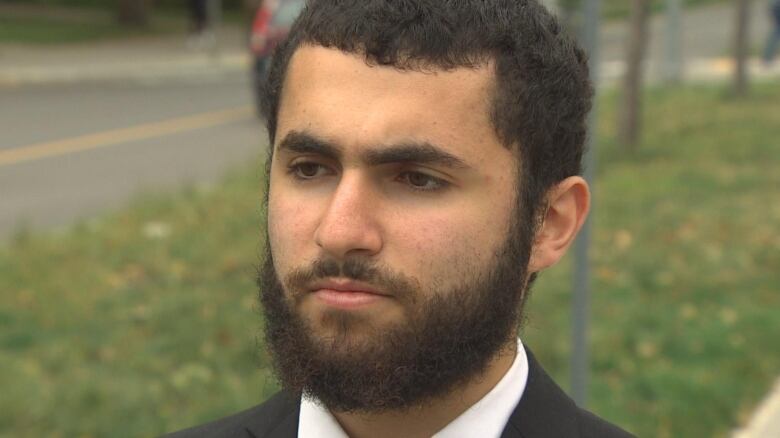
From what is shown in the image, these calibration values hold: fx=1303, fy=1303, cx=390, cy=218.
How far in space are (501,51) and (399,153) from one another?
226 millimetres

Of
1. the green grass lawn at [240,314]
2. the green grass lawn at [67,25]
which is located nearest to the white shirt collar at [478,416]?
the green grass lawn at [240,314]

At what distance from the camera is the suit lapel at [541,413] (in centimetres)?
184

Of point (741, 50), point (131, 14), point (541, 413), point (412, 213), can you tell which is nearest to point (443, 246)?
point (412, 213)

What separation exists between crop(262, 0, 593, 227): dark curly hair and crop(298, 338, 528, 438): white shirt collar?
0.24 meters

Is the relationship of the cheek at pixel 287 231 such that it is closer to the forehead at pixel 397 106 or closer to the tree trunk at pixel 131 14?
the forehead at pixel 397 106

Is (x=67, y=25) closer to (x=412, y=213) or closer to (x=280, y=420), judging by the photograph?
(x=280, y=420)

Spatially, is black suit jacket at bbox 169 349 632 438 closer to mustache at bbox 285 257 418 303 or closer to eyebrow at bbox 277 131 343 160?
mustache at bbox 285 257 418 303

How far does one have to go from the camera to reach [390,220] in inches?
69.2

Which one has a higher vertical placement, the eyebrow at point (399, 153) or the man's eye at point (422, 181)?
the eyebrow at point (399, 153)

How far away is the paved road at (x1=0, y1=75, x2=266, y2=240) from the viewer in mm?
10477

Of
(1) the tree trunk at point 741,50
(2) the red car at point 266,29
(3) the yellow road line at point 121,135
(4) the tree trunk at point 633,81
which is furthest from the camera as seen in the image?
(2) the red car at point 266,29

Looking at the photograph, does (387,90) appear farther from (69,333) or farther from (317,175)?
(69,333)

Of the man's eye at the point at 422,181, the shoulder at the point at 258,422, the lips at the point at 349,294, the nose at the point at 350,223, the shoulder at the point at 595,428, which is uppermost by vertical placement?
the man's eye at the point at 422,181

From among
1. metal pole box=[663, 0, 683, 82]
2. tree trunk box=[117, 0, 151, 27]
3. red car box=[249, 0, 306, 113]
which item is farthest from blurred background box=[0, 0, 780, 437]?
tree trunk box=[117, 0, 151, 27]
